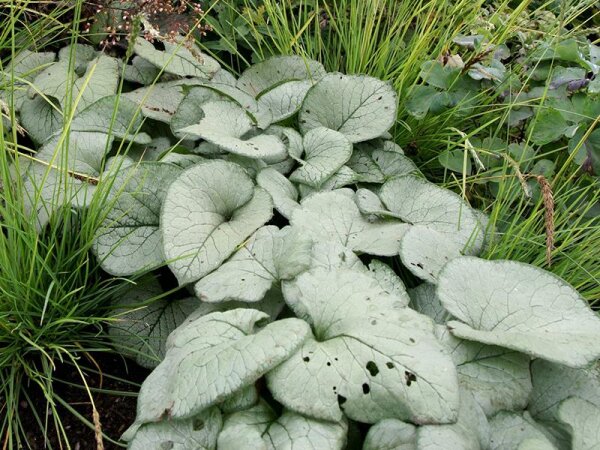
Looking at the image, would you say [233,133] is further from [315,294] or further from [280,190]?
[315,294]

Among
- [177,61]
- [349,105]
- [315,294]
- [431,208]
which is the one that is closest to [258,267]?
[315,294]

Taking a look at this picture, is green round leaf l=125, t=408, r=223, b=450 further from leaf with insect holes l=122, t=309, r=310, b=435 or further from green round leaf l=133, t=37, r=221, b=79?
green round leaf l=133, t=37, r=221, b=79

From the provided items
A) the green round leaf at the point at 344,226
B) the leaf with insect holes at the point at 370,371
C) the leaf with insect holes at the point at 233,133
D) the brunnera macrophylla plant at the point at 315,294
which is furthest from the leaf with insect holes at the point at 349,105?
the leaf with insect holes at the point at 370,371

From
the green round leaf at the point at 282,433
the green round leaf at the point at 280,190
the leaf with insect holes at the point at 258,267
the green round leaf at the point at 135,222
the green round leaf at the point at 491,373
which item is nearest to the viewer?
the green round leaf at the point at 282,433

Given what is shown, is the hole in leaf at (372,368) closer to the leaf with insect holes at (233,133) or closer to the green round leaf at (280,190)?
the green round leaf at (280,190)

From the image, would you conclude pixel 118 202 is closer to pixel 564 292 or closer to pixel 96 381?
pixel 96 381

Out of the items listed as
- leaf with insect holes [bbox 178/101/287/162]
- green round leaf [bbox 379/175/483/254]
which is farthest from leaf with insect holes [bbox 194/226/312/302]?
green round leaf [bbox 379/175/483/254]
